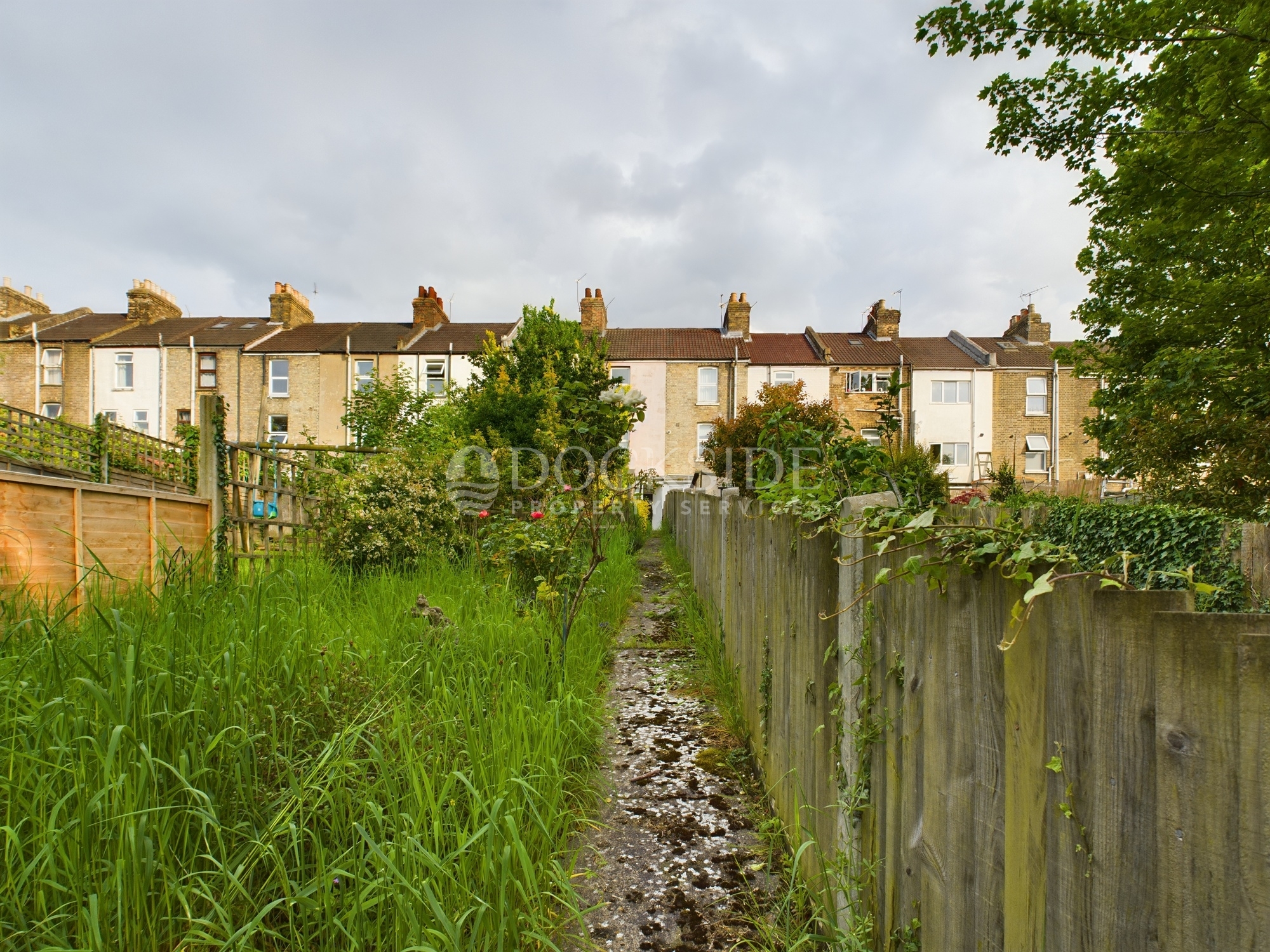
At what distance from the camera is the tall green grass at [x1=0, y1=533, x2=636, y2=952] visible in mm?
1561

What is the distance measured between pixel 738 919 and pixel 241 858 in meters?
1.55

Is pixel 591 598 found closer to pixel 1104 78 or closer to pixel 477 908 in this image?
pixel 477 908

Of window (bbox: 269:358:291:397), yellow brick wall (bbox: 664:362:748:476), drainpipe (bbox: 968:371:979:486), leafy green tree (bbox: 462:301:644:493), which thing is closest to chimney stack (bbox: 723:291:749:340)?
yellow brick wall (bbox: 664:362:748:476)

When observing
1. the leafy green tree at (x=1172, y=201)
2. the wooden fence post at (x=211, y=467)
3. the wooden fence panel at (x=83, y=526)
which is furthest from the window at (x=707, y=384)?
the wooden fence panel at (x=83, y=526)

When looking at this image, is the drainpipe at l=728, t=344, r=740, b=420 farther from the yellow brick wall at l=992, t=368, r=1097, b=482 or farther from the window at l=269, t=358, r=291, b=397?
→ the window at l=269, t=358, r=291, b=397

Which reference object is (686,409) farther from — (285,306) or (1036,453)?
(285,306)

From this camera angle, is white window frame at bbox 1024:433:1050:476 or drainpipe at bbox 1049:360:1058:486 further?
white window frame at bbox 1024:433:1050:476

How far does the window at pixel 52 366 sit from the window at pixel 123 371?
8.14 ft

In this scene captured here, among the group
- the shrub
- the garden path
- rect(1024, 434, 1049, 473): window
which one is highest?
rect(1024, 434, 1049, 473): window

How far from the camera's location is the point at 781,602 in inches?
97.7

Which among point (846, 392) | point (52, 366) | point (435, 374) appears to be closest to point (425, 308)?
point (435, 374)

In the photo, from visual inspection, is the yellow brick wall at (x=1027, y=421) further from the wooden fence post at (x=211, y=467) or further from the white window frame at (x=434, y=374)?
the wooden fence post at (x=211, y=467)

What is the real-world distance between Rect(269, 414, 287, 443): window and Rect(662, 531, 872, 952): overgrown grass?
28179mm

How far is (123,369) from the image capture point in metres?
26.8
